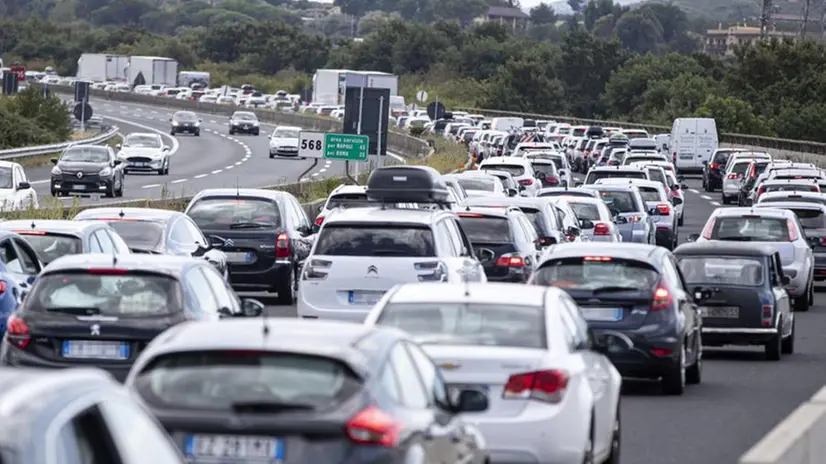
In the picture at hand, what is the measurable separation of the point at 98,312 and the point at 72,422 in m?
8.93

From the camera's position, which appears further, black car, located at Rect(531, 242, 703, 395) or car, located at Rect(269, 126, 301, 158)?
car, located at Rect(269, 126, 301, 158)

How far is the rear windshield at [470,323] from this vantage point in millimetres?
11219

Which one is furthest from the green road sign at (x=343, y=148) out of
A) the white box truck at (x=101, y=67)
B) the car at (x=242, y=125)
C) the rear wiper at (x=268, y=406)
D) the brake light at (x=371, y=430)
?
the white box truck at (x=101, y=67)

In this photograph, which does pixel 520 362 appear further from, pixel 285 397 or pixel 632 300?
pixel 632 300

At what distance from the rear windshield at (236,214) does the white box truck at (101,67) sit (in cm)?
12872

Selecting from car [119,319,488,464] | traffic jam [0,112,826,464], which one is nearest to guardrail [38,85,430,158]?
traffic jam [0,112,826,464]

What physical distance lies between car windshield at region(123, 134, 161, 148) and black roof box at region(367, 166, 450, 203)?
128 ft

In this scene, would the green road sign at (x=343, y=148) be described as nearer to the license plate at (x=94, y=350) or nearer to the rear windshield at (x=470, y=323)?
the license plate at (x=94, y=350)

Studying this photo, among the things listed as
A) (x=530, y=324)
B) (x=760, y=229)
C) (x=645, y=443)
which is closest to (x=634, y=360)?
(x=645, y=443)

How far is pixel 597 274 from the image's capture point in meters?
17.1

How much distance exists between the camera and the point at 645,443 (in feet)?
45.7

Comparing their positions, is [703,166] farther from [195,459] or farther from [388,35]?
[388,35]

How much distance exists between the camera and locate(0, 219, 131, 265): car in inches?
770

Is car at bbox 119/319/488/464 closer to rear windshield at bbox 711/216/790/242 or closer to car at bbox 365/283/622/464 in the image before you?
car at bbox 365/283/622/464
